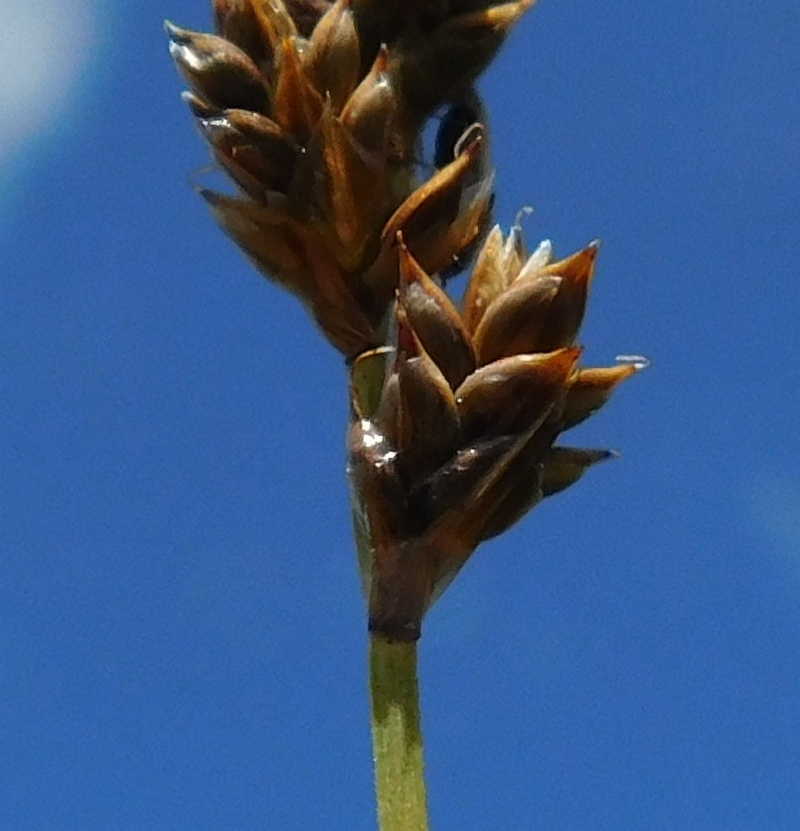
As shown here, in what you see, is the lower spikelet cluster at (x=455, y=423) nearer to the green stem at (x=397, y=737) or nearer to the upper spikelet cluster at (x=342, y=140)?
the green stem at (x=397, y=737)

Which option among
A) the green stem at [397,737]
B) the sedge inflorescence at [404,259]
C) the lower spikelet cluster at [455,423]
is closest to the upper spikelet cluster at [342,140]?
the sedge inflorescence at [404,259]

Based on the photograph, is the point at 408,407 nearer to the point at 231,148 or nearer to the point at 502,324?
the point at 502,324

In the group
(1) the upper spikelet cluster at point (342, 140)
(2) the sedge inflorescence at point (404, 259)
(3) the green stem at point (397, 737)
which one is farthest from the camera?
(1) the upper spikelet cluster at point (342, 140)

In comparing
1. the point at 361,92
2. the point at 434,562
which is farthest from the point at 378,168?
the point at 434,562

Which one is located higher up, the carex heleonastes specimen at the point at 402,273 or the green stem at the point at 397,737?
the carex heleonastes specimen at the point at 402,273

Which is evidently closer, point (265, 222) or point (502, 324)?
point (502, 324)

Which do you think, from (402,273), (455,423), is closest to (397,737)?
(455,423)

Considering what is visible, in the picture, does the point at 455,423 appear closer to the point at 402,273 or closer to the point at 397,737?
the point at 402,273
